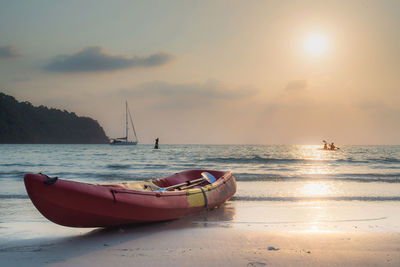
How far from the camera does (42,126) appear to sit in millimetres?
133500

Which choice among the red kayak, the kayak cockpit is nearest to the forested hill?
the kayak cockpit

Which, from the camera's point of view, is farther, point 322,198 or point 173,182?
point 173,182

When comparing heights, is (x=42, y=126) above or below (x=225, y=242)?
above

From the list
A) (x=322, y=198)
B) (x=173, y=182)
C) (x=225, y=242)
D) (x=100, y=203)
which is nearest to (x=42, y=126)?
(x=173, y=182)

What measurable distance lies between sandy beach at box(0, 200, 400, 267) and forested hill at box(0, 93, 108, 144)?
124 meters

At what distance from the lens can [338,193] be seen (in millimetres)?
10992

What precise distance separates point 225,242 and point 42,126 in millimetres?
140247

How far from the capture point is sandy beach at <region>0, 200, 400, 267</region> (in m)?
4.44

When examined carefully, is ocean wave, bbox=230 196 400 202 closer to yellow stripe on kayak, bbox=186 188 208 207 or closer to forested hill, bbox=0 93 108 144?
yellow stripe on kayak, bbox=186 188 208 207

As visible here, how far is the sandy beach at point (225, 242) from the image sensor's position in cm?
444

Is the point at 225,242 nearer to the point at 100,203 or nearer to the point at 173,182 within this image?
the point at 100,203

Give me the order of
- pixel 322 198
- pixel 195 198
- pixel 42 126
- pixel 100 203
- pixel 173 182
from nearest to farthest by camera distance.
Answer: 1. pixel 100 203
2. pixel 195 198
3. pixel 322 198
4. pixel 173 182
5. pixel 42 126

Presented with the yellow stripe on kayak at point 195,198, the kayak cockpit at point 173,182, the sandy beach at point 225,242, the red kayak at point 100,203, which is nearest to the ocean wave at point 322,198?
the kayak cockpit at point 173,182

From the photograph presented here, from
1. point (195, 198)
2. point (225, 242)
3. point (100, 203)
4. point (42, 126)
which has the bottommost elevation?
point (225, 242)
